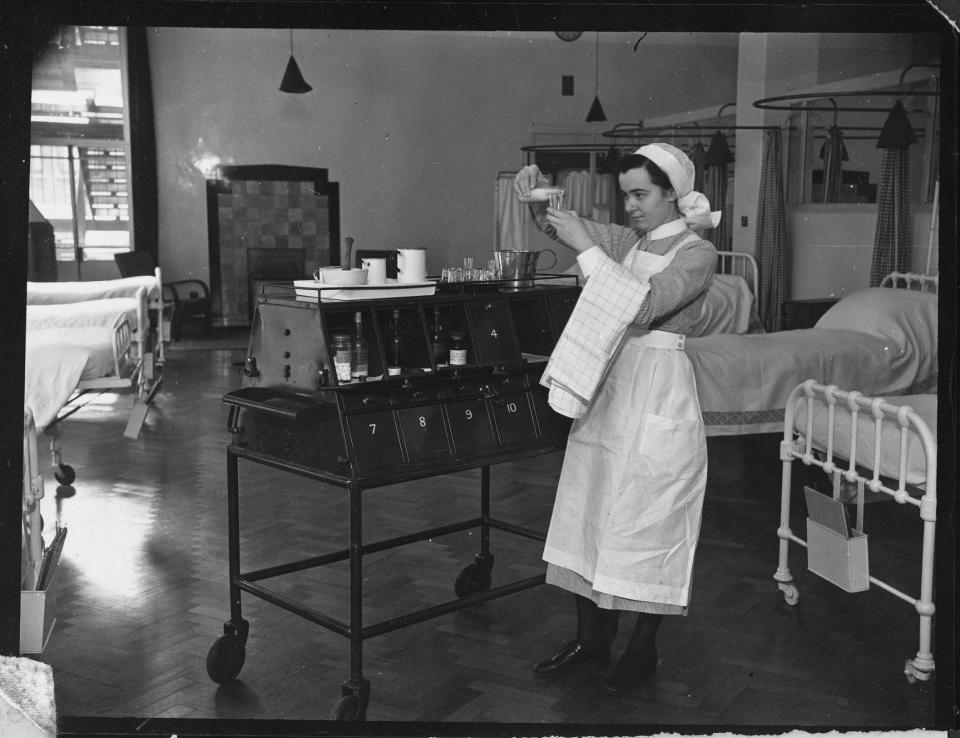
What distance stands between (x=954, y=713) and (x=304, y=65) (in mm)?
2605

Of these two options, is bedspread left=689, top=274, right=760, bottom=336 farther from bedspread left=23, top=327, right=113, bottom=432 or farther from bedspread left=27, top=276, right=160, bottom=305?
bedspread left=23, top=327, right=113, bottom=432

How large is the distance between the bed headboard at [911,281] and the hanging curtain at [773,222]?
→ 0.42 meters

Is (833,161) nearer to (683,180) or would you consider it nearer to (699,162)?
(699,162)

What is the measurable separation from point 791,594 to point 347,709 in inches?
68.9

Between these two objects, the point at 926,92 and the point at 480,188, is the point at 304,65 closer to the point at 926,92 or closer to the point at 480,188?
the point at 480,188

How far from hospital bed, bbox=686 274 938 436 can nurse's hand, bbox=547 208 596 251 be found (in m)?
1.04

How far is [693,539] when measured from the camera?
3111 mm

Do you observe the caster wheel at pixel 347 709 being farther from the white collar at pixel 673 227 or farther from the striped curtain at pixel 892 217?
the striped curtain at pixel 892 217

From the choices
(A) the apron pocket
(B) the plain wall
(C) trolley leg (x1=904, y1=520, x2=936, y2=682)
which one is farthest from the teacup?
(C) trolley leg (x1=904, y1=520, x2=936, y2=682)

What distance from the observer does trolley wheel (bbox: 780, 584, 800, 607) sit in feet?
12.5

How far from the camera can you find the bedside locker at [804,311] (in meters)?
3.80

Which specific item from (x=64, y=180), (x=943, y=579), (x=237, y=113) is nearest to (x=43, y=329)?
(x=64, y=180)

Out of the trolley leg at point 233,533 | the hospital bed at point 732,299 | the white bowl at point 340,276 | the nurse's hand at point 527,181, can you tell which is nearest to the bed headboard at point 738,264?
the hospital bed at point 732,299

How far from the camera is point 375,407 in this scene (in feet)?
9.92
